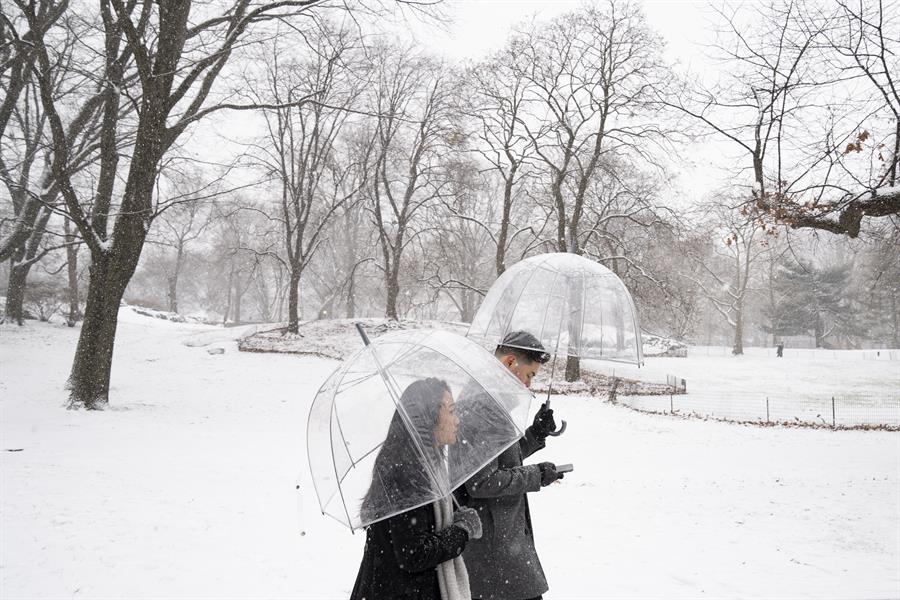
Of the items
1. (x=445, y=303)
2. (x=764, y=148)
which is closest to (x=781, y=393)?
(x=764, y=148)

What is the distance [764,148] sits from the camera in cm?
803

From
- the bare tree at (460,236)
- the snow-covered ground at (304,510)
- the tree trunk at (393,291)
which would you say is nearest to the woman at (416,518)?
the snow-covered ground at (304,510)

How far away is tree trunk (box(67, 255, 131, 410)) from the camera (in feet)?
35.1

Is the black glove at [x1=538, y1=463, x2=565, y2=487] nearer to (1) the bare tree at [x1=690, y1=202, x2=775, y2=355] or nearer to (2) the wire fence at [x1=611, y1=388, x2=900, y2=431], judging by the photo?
(2) the wire fence at [x1=611, y1=388, x2=900, y2=431]

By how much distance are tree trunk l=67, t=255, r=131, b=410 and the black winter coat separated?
10.6 metres

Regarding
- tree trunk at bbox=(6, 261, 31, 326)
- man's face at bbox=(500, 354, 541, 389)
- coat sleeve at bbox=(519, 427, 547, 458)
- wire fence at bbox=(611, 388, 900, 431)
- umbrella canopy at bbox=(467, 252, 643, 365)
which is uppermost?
tree trunk at bbox=(6, 261, 31, 326)

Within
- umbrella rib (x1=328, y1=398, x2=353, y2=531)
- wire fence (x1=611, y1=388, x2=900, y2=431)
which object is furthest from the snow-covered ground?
wire fence (x1=611, y1=388, x2=900, y2=431)

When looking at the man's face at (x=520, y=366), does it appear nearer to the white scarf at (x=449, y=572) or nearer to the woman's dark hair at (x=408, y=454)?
the woman's dark hair at (x=408, y=454)

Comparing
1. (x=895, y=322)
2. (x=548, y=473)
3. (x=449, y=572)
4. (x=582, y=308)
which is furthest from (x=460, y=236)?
(x=895, y=322)

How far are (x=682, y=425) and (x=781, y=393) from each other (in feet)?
41.8

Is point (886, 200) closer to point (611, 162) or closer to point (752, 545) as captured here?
point (752, 545)

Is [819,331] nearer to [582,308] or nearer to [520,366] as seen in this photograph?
[582,308]

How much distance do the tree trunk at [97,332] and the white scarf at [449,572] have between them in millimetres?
10625

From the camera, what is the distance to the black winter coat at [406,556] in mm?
2107
